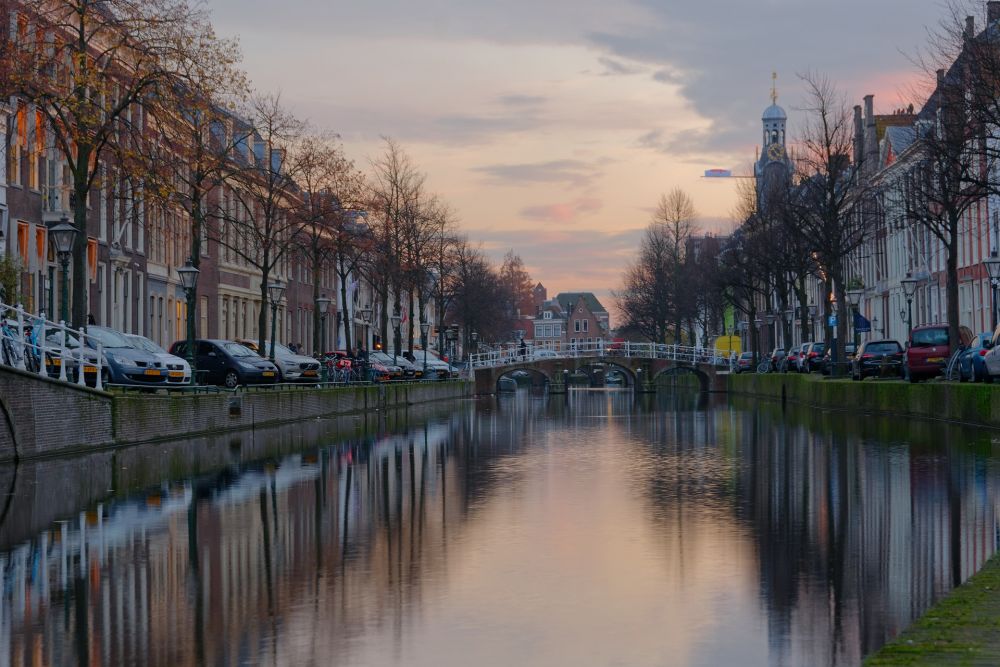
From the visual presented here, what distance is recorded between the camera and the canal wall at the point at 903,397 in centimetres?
3186

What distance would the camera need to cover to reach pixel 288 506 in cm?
1689

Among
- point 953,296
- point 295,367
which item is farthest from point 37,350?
point 953,296

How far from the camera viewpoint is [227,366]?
141ft

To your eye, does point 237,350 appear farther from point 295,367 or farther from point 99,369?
point 99,369

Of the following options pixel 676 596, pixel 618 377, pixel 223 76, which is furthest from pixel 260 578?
pixel 618 377

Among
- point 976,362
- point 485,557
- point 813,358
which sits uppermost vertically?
point 813,358

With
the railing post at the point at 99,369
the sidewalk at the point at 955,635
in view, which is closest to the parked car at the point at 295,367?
the railing post at the point at 99,369

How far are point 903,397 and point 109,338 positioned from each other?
63.5 ft

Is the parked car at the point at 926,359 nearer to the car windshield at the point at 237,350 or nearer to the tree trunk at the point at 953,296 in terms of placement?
the tree trunk at the point at 953,296

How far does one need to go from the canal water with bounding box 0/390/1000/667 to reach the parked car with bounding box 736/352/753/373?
7089 centimetres

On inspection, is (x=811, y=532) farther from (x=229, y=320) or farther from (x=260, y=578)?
(x=229, y=320)

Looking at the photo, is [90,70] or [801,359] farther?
[801,359]

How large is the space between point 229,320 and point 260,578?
6351 centimetres

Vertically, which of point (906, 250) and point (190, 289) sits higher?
point (906, 250)
